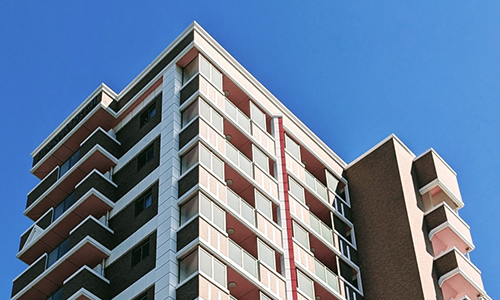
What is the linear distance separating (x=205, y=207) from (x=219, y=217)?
114 cm

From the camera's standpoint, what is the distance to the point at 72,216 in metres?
52.0

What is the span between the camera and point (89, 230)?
160 ft

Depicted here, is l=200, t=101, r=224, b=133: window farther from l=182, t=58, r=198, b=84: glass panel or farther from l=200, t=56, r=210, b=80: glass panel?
l=182, t=58, r=198, b=84: glass panel

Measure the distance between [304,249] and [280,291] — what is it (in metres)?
5.11

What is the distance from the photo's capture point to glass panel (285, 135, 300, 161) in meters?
57.8

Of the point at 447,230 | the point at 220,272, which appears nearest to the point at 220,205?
the point at 220,272

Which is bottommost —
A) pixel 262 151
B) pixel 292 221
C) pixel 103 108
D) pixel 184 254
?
pixel 184 254

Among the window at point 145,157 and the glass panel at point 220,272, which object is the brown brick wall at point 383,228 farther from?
the window at point 145,157

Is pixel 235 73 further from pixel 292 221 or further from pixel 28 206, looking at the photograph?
pixel 28 206

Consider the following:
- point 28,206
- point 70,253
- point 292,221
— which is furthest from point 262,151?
point 28,206

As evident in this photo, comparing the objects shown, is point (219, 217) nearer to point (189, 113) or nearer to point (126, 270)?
point (126, 270)

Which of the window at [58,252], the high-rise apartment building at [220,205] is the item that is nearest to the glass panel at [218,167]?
the high-rise apartment building at [220,205]

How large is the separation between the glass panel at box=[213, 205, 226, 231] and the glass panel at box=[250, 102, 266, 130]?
10144mm

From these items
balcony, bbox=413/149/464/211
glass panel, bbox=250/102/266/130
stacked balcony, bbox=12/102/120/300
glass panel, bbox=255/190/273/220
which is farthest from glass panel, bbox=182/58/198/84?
balcony, bbox=413/149/464/211
